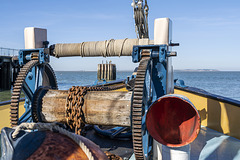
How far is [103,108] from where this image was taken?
3344mm

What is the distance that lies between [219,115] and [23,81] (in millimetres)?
4634

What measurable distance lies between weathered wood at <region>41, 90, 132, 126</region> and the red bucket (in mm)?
429

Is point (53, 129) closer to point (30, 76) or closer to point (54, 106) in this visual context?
point (54, 106)

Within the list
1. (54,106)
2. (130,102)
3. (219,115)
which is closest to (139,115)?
(130,102)

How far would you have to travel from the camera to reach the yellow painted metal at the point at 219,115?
4.92 meters

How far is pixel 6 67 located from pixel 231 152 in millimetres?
27944

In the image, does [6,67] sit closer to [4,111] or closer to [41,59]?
[4,111]

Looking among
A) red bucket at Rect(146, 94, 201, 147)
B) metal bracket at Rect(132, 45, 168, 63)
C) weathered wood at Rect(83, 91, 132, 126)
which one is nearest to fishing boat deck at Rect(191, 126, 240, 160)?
red bucket at Rect(146, 94, 201, 147)

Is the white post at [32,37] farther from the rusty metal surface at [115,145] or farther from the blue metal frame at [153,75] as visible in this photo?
the rusty metal surface at [115,145]

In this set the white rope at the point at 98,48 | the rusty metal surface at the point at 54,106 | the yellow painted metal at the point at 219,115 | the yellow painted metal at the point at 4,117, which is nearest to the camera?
the rusty metal surface at the point at 54,106

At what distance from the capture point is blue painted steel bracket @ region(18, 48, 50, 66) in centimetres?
381

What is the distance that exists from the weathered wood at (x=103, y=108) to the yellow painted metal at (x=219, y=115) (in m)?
2.98

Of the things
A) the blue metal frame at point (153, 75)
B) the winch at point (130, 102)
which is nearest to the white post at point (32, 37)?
the winch at point (130, 102)

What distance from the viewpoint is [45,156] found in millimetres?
1414
